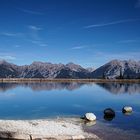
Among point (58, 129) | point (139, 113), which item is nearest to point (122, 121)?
point (139, 113)

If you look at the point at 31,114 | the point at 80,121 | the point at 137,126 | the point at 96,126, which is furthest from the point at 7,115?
the point at 137,126

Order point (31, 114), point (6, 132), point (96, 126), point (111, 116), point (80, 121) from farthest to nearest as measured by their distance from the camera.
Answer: point (31, 114), point (111, 116), point (80, 121), point (96, 126), point (6, 132)

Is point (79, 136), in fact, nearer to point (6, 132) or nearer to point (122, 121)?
point (6, 132)

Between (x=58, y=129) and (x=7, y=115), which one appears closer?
(x=58, y=129)

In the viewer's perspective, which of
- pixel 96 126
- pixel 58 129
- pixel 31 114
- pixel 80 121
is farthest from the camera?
pixel 31 114

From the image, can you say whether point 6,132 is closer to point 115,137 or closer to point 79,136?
point 79,136

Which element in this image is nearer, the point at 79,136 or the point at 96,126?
the point at 79,136

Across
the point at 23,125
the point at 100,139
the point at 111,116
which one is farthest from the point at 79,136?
the point at 111,116

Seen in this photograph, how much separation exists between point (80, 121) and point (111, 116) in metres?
7.68

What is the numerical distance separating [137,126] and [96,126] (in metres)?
5.22

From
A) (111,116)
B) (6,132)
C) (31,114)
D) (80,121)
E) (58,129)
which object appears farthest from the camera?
(31,114)

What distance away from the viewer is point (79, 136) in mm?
31375

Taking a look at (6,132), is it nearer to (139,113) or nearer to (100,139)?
(100,139)

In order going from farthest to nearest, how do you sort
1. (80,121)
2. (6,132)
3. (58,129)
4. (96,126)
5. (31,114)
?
(31,114) → (80,121) → (96,126) → (58,129) → (6,132)
